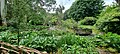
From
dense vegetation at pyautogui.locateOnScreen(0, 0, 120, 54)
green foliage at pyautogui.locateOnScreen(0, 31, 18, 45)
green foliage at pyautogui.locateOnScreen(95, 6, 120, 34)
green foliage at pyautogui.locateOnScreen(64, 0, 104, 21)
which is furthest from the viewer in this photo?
green foliage at pyautogui.locateOnScreen(64, 0, 104, 21)

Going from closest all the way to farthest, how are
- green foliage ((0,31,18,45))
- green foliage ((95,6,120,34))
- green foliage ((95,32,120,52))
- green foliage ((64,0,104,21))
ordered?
green foliage ((0,31,18,45)) < green foliage ((95,32,120,52)) < green foliage ((95,6,120,34)) < green foliage ((64,0,104,21))

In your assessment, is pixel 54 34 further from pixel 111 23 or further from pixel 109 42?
pixel 111 23

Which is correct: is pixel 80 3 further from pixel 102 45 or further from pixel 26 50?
pixel 26 50

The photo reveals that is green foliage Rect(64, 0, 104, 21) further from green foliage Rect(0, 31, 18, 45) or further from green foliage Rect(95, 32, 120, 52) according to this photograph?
green foliage Rect(0, 31, 18, 45)

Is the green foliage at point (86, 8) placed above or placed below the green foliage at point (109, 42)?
below

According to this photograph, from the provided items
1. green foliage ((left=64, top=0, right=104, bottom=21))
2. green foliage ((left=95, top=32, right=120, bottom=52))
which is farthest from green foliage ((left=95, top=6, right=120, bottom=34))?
green foliage ((left=64, top=0, right=104, bottom=21))

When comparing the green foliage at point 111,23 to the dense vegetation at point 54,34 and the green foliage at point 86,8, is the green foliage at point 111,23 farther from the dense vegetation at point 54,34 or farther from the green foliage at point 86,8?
the green foliage at point 86,8

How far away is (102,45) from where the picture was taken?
21.1 ft

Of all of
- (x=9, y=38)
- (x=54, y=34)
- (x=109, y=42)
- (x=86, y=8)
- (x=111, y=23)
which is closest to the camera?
(x=9, y=38)

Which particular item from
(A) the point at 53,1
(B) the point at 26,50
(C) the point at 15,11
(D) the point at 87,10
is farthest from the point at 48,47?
(D) the point at 87,10

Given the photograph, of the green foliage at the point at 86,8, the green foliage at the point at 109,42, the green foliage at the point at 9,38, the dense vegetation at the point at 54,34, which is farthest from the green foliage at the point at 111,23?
the green foliage at the point at 86,8

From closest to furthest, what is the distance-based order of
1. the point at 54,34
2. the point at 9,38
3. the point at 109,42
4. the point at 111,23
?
the point at 9,38 < the point at 109,42 < the point at 54,34 < the point at 111,23

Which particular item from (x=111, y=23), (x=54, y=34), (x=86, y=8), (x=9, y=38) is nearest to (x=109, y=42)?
(x=54, y=34)

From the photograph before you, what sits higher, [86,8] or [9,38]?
[9,38]
